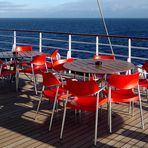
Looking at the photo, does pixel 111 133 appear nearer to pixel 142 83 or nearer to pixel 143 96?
pixel 142 83

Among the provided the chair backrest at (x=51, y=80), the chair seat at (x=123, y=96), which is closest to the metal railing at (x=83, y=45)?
the chair seat at (x=123, y=96)

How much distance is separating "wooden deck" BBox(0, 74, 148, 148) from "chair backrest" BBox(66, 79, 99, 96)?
0.54 metres

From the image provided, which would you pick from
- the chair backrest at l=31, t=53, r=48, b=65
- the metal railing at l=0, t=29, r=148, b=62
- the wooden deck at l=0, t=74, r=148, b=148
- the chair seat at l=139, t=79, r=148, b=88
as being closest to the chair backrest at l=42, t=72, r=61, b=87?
the wooden deck at l=0, t=74, r=148, b=148

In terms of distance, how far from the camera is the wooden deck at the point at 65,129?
3.48m

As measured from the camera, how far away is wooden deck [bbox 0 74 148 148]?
3.48m

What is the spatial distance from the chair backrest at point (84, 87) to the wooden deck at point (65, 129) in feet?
1.77

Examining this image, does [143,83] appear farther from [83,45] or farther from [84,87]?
[83,45]

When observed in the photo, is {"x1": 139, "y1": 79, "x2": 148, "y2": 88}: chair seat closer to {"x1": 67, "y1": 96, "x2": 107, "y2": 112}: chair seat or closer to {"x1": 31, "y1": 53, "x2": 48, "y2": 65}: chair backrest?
{"x1": 67, "y1": 96, "x2": 107, "y2": 112}: chair seat

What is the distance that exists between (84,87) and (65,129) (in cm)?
72

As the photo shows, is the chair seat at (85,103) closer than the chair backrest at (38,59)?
Yes

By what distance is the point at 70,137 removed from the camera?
3645 millimetres

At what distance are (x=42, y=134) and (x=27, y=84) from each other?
2.67 meters

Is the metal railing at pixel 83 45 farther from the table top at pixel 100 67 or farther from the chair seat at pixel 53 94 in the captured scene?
the chair seat at pixel 53 94

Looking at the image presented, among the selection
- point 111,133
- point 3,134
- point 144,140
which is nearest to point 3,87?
point 3,134
